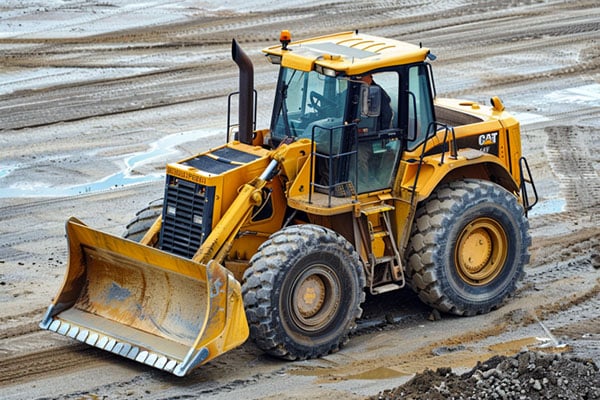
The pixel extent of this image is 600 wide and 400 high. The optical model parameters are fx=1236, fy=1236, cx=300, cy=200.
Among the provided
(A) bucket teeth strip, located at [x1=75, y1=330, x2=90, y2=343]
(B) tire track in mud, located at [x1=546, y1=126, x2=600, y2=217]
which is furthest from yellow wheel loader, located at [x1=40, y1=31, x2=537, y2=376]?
(B) tire track in mud, located at [x1=546, y1=126, x2=600, y2=217]

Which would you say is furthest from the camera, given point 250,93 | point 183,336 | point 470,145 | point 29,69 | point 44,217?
point 29,69

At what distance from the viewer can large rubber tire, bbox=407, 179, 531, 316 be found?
11.3m

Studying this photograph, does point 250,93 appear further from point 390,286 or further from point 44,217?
point 44,217

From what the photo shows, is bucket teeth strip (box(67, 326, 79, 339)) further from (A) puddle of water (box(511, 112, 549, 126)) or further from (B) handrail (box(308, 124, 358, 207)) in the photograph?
(A) puddle of water (box(511, 112, 549, 126))

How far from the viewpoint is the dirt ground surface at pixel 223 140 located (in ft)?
34.0

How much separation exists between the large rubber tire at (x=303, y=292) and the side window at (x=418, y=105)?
4.67 feet

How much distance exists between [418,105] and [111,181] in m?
5.92

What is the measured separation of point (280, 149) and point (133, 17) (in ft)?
48.7

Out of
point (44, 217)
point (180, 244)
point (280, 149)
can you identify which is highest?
point (280, 149)

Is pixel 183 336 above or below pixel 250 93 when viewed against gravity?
below

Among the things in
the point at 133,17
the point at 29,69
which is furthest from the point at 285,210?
the point at 133,17

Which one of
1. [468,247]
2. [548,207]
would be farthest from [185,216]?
[548,207]

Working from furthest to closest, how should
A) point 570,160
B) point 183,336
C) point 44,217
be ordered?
point 570,160, point 44,217, point 183,336

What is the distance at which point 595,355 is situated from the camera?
10547 millimetres
